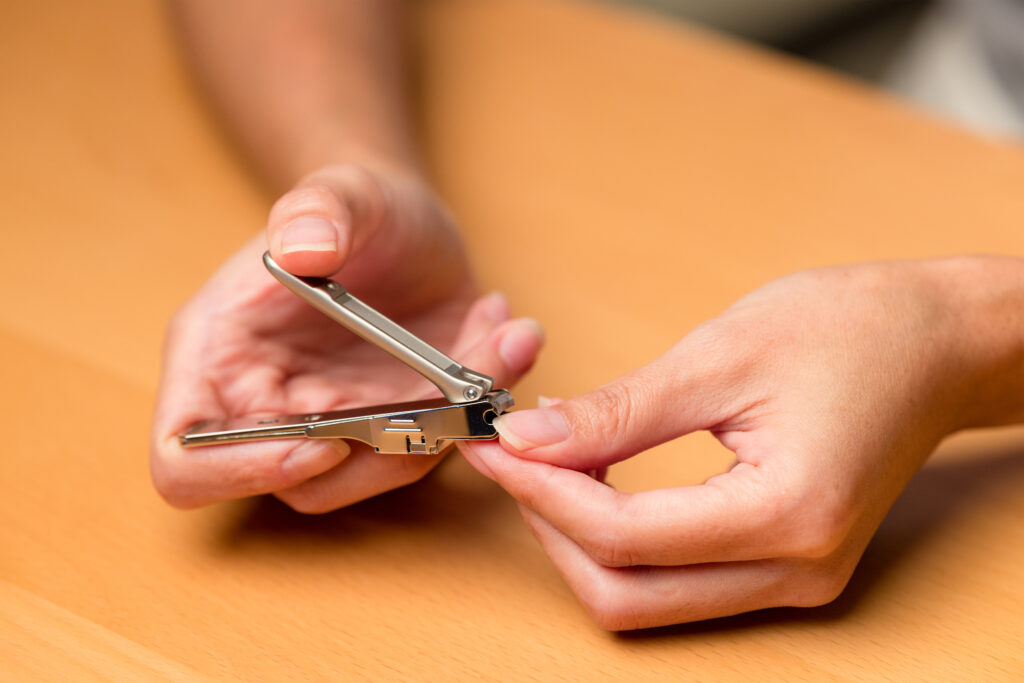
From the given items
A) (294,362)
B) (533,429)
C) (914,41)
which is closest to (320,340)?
(294,362)

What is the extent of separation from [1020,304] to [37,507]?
0.72 meters

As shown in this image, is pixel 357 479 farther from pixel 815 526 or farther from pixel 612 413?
pixel 815 526

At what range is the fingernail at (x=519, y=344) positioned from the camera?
69 centimetres

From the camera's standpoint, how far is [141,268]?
0.87 metres

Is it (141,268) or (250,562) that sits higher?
(141,268)

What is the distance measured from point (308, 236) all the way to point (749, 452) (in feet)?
1.00

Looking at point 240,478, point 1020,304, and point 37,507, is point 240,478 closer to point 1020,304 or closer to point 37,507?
point 37,507

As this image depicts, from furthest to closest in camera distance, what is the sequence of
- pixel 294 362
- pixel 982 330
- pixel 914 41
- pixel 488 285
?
pixel 914 41 → pixel 488 285 → pixel 294 362 → pixel 982 330

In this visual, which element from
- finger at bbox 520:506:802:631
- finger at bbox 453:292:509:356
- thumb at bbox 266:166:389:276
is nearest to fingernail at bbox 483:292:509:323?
finger at bbox 453:292:509:356

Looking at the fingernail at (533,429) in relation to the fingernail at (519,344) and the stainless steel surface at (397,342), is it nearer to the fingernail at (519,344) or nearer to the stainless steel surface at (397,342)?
the stainless steel surface at (397,342)

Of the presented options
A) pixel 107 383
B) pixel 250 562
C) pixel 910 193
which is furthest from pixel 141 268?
pixel 910 193

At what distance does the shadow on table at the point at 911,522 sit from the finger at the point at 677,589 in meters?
0.03

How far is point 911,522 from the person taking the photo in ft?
2.19

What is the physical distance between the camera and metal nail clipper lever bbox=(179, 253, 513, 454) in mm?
568
